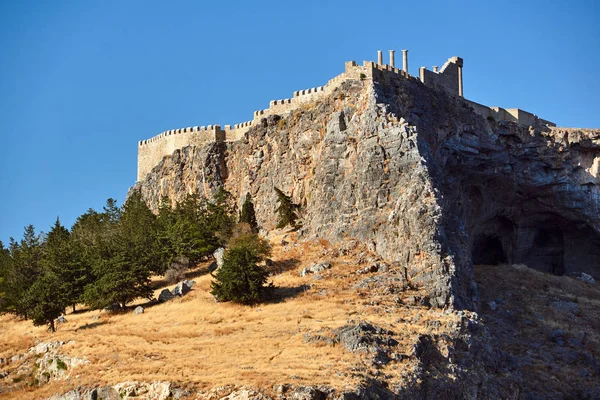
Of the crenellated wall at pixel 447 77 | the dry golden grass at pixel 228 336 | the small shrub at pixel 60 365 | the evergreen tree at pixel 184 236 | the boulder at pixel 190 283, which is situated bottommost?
the small shrub at pixel 60 365

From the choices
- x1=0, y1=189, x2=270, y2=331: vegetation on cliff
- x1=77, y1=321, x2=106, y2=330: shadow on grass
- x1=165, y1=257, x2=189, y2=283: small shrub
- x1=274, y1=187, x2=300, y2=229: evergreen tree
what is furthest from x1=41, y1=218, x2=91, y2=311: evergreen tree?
x1=274, y1=187, x2=300, y2=229: evergreen tree

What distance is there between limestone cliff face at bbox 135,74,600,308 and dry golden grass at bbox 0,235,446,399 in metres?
3.81

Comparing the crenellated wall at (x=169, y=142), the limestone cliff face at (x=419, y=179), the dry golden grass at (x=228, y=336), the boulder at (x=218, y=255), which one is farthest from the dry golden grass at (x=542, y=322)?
the crenellated wall at (x=169, y=142)

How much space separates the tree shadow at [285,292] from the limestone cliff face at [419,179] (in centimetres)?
597

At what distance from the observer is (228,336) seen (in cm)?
4616

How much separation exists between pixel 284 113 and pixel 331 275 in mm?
23676

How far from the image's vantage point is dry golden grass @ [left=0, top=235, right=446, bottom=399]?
→ 38.8 meters

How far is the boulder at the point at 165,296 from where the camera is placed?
58562 mm

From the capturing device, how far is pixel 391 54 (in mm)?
70625

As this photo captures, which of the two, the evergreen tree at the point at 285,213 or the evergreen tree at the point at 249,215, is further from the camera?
the evergreen tree at the point at 249,215

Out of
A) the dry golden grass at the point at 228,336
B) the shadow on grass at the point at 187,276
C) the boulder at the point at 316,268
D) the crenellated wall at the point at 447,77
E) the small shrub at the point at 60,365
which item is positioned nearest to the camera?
the dry golden grass at the point at 228,336

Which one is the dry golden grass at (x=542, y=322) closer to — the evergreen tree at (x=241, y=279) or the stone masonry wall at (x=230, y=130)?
the evergreen tree at (x=241, y=279)

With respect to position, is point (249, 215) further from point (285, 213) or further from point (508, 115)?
point (508, 115)

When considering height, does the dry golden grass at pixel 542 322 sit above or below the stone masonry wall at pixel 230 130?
below
